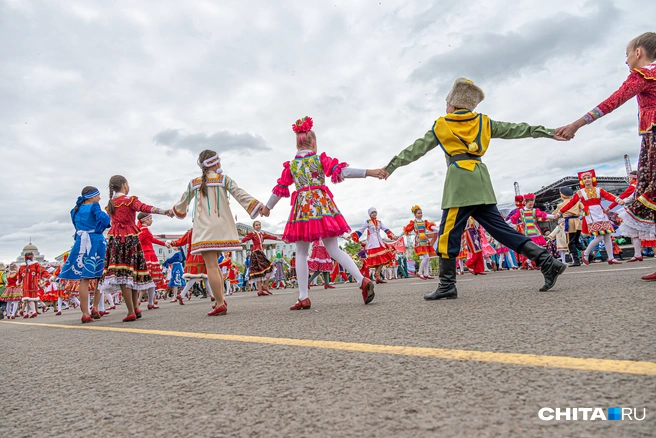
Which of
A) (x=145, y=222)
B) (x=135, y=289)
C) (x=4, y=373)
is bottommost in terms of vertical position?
(x=4, y=373)

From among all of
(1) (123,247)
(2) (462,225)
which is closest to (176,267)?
(1) (123,247)

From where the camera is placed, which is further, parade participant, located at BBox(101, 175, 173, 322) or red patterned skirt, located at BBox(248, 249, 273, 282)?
red patterned skirt, located at BBox(248, 249, 273, 282)

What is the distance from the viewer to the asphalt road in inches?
45.8

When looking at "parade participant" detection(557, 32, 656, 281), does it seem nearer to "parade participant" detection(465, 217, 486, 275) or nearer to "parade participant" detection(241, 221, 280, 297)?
"parade participant" detection(465, 217, 486, 275)

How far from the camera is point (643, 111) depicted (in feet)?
13.0

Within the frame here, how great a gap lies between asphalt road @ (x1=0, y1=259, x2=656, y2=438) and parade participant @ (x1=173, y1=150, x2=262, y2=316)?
88.9 inches

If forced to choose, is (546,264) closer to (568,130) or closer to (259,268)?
(568,130)

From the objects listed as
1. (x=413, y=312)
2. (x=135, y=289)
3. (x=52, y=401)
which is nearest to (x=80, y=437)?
(x=52, y=401)

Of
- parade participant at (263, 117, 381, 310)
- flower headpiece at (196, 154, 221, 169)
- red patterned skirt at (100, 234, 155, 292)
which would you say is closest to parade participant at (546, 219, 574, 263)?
parade participant at (263, 117, 381, 310)

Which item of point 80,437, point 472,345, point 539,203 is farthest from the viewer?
point 539,203

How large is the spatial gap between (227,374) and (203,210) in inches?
145

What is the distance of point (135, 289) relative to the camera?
6.31m

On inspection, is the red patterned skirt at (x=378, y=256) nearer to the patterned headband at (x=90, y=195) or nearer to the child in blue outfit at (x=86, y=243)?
the child in blue outfit at (x=86, y=243)

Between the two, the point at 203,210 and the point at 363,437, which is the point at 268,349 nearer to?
the point at 363,437
